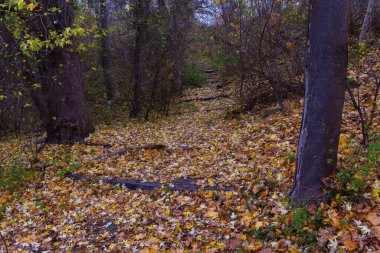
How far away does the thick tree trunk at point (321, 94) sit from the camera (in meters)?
3.58

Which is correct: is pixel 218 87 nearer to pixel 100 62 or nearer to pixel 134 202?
pixel 100 62

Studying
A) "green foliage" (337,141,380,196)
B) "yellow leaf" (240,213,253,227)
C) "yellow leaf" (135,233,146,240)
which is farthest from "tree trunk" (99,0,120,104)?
"green foliage" (337,141,380,196)

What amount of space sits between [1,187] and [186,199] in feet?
15.0

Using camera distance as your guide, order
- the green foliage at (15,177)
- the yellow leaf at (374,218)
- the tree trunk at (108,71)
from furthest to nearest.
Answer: the tree trunk at (108,71)
the green foliage at (15,177)
the yellow leaf at (374,218)

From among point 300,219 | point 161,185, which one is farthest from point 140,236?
point 300,219

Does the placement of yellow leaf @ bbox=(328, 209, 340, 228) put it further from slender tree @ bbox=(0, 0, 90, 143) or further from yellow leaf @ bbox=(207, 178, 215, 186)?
slender tree @ bbox=(0, 0, 90, 143)

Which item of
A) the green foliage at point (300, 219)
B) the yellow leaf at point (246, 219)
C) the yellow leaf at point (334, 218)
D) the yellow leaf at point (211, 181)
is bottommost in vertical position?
the yellow leaf at point (246, 219)

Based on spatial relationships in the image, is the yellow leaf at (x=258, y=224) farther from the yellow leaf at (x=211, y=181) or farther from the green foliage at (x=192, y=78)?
the green foliage at (x=192, y=78)

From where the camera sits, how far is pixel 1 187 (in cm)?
746

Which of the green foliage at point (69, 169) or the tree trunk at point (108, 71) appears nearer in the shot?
the green foliage at point (69, 169)

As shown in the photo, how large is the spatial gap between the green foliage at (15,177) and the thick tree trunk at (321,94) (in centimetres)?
606

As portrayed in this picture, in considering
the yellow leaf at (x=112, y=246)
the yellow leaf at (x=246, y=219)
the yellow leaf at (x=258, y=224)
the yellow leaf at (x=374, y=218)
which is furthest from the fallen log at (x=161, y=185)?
the yellow leaf at (x=374, y=218)

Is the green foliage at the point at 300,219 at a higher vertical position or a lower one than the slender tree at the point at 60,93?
lower

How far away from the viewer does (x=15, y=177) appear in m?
7.52
